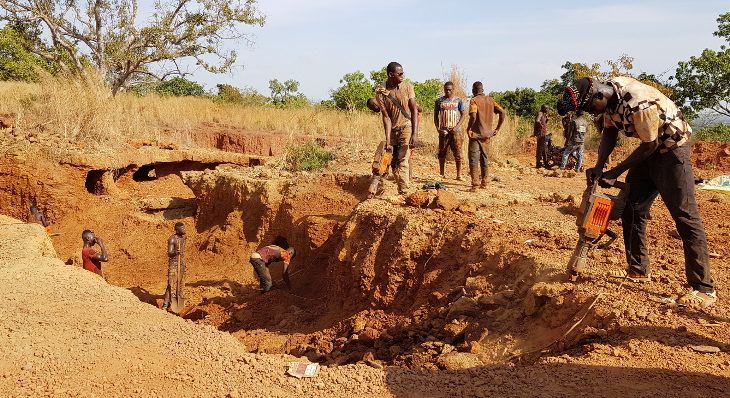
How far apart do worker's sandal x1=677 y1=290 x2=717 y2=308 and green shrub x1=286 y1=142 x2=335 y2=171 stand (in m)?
6.72

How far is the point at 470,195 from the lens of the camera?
802cm

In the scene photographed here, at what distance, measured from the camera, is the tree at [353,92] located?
19.4 meters

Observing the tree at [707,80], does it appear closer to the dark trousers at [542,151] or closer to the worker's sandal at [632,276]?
the dark trousers at [542,151]

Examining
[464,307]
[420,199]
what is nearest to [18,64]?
[420,199]

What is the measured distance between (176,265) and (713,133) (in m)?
15.1

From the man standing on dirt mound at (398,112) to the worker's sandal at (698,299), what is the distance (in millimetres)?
4068

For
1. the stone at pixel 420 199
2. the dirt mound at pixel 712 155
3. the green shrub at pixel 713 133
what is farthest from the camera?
the green shrub at pixel 713 133

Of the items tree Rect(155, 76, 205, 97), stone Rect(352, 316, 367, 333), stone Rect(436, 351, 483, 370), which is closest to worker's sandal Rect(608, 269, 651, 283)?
stone Rect(436, 351, 483, 370)

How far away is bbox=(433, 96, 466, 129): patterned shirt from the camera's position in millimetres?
9562

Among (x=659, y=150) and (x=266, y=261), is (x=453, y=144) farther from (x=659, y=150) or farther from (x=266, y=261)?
(x=659, y=150)

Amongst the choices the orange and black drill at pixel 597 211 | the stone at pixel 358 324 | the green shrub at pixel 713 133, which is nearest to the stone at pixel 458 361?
the orange and black drill at pixel 597 211

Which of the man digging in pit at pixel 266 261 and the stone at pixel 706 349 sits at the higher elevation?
the stone at pixel 706 349

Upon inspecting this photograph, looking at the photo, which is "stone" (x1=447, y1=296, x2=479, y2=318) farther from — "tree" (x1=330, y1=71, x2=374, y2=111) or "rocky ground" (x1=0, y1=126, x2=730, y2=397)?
"tree" (x1=330, y1=71, x2=374, y2=111)

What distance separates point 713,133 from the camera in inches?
654
